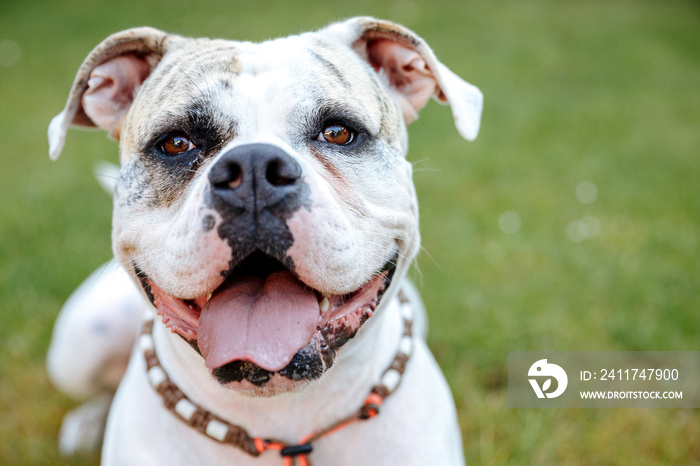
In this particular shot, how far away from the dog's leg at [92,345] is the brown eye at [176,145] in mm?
1088

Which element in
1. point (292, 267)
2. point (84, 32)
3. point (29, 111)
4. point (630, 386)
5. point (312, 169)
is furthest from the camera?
point (84, 32)

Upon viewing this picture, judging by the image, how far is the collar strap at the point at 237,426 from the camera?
2146 mm

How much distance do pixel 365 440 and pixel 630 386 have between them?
209cm

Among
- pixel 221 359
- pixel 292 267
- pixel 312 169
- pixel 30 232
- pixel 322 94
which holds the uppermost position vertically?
pixel 322 94

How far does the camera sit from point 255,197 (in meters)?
1.77

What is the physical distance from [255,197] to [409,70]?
4.03 feet

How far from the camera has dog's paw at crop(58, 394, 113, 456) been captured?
3.14 meters

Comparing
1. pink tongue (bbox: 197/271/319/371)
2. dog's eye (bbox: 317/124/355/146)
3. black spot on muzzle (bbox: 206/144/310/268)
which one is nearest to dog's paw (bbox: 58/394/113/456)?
pink tongue (bbox: 197/271/319/371)

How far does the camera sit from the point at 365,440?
224 centimetres

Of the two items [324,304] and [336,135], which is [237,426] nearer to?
[324,304]

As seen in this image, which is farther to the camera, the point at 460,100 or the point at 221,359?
the point at 460,100

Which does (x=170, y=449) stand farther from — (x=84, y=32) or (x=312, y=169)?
(x=84, y=32)

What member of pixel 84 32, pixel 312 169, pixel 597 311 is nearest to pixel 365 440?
pixel 312 169

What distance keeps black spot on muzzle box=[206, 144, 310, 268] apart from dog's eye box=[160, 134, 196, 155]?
16.6 inches
